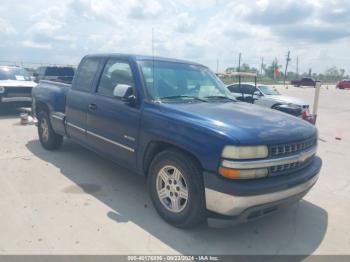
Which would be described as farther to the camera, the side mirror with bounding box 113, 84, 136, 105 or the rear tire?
the rear tire

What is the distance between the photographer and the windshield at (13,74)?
11617 mm

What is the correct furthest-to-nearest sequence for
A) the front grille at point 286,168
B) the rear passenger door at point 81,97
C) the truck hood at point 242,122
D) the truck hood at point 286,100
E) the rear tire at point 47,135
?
Result: the truck hood at point 286,100 → the rear tire at point 47,135 → the rear passenger door at point 81,97 → the front grille at point 286,168 → the truck hood at point 242,122

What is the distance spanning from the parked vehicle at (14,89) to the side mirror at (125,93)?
8226 millimetres

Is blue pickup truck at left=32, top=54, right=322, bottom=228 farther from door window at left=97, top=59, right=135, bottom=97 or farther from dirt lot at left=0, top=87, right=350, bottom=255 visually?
dirt lot at left=0, top=87, right=350, bottom=255

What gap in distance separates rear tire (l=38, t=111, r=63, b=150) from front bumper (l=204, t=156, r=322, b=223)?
421 centimetres

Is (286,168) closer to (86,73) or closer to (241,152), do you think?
(241,152)

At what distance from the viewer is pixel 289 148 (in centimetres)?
338

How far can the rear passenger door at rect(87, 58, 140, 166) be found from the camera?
4.11 m

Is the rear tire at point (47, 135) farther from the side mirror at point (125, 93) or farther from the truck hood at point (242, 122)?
the truck hood at point (242, 122)

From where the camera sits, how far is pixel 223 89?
491 centimetres

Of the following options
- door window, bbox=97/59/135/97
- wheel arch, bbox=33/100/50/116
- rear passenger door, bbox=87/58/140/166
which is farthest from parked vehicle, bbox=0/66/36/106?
door window, bbox=97/59/135/97

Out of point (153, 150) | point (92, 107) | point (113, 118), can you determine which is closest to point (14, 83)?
point (92, 107)

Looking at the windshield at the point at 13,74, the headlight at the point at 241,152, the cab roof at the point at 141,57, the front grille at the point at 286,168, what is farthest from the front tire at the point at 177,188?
the windshield at the point at 13,74

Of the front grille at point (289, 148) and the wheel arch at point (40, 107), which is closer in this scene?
the front grille at point (289, 148)
